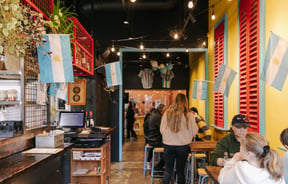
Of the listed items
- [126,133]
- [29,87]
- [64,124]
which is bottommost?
[126,133]

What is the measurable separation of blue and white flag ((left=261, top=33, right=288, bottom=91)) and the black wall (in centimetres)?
821

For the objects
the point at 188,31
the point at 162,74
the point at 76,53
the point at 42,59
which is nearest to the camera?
the point at 42,59

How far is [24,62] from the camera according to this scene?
2816 mm

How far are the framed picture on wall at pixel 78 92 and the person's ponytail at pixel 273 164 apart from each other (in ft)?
14.3

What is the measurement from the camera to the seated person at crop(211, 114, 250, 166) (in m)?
3.04

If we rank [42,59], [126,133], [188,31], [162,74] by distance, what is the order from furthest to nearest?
[126,133] → [162,74] → [188,31] → [42,59]

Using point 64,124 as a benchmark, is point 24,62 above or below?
above

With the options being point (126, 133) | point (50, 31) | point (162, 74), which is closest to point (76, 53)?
point (50, 31)

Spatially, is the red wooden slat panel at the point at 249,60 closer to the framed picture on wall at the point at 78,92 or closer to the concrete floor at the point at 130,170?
the concrete floor at the point at 130,170

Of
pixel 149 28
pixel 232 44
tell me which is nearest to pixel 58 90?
pixel 232 44

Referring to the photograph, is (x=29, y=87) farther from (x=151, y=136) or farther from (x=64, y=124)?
(x=151, y=136)

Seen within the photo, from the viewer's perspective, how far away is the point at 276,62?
2.43 meters

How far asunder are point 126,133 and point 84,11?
8.12 metres

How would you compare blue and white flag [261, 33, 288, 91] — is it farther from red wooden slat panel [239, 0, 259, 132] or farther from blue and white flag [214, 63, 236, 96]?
blue and white flag [214, 63, 236, 96]
